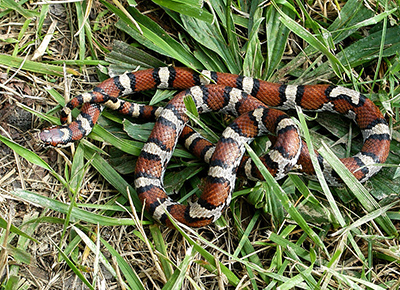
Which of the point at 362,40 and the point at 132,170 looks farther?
the point at 362,40

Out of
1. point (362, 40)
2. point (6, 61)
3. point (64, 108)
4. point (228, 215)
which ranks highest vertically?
point (362, 40)

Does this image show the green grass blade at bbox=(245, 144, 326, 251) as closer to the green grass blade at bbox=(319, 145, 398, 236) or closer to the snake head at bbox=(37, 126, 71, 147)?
the green grass blade at bbox=(319, 145, 398, 236)

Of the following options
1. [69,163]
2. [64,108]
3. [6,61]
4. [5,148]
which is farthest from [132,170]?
[6,61]

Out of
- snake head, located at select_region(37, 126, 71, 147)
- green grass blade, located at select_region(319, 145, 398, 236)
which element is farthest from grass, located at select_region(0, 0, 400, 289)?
snake head, located at select_region(37, 126, 71, 147)

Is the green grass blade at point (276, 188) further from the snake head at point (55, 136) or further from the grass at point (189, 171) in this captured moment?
the snake head at point (55, 136)

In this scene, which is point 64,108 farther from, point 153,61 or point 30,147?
point 153,61

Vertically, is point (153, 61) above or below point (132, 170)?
above

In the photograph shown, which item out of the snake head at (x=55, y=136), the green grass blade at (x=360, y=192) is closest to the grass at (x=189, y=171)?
the green grass blade at (x=360, y=192)
